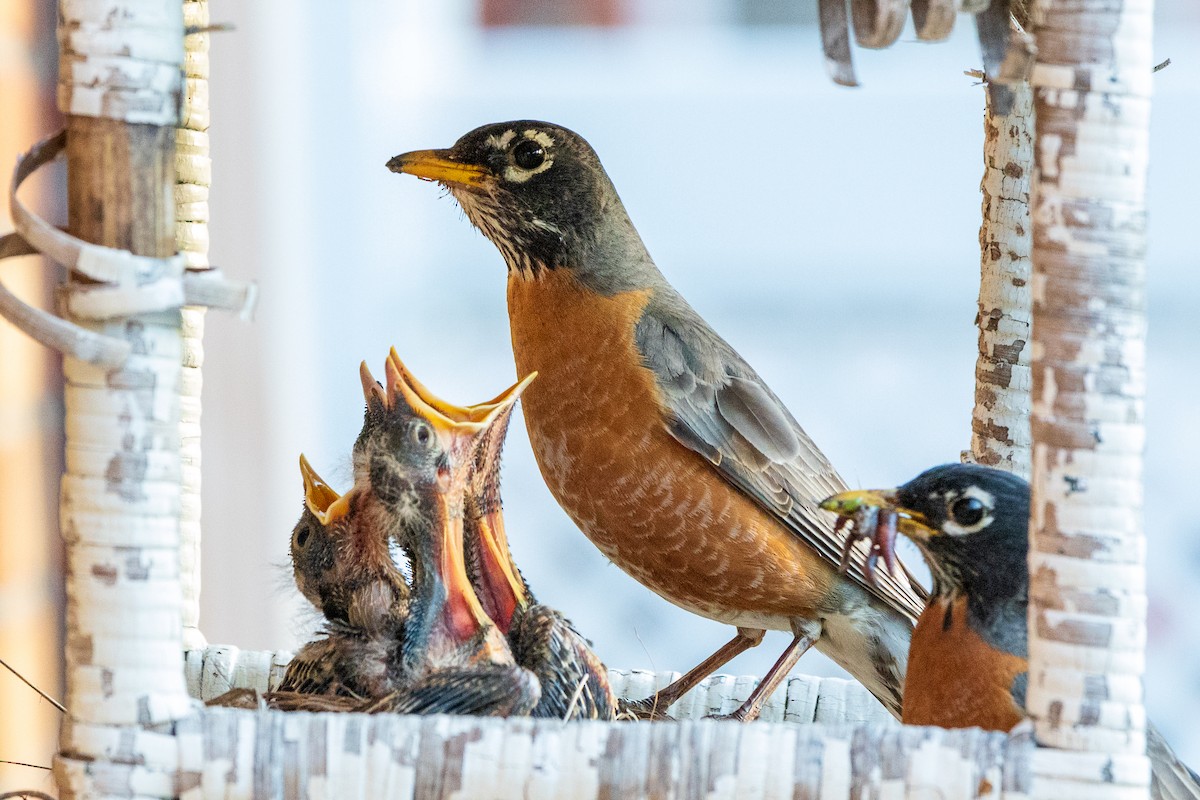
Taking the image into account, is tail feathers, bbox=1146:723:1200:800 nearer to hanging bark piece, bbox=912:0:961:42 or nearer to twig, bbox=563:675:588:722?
twig, bbox=563:675:588:722

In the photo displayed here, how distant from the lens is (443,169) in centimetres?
113

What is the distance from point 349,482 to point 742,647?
0.44 meters

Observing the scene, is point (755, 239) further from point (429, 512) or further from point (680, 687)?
point (429, 512)

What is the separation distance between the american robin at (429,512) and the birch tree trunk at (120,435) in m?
0.21

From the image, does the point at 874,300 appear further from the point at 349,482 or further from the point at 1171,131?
the point at 349,482

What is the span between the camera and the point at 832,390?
3.74 meters

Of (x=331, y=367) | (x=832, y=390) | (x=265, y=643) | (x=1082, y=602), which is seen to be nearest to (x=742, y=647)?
(x=1082, y=602)

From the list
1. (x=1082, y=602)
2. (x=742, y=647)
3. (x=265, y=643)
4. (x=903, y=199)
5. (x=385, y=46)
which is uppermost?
(x=385, y=46)

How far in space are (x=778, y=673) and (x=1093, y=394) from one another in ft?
1.78

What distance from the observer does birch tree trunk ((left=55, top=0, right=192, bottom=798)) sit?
69 centimetres

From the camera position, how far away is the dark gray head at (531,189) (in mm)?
1138

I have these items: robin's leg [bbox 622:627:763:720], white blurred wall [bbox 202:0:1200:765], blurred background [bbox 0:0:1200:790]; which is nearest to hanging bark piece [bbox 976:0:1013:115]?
robin's leg [bbox 622:627:763:720]

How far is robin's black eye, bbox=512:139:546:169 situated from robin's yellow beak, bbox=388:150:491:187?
0.03 m

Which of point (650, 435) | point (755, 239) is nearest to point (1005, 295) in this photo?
point (650, 435)
